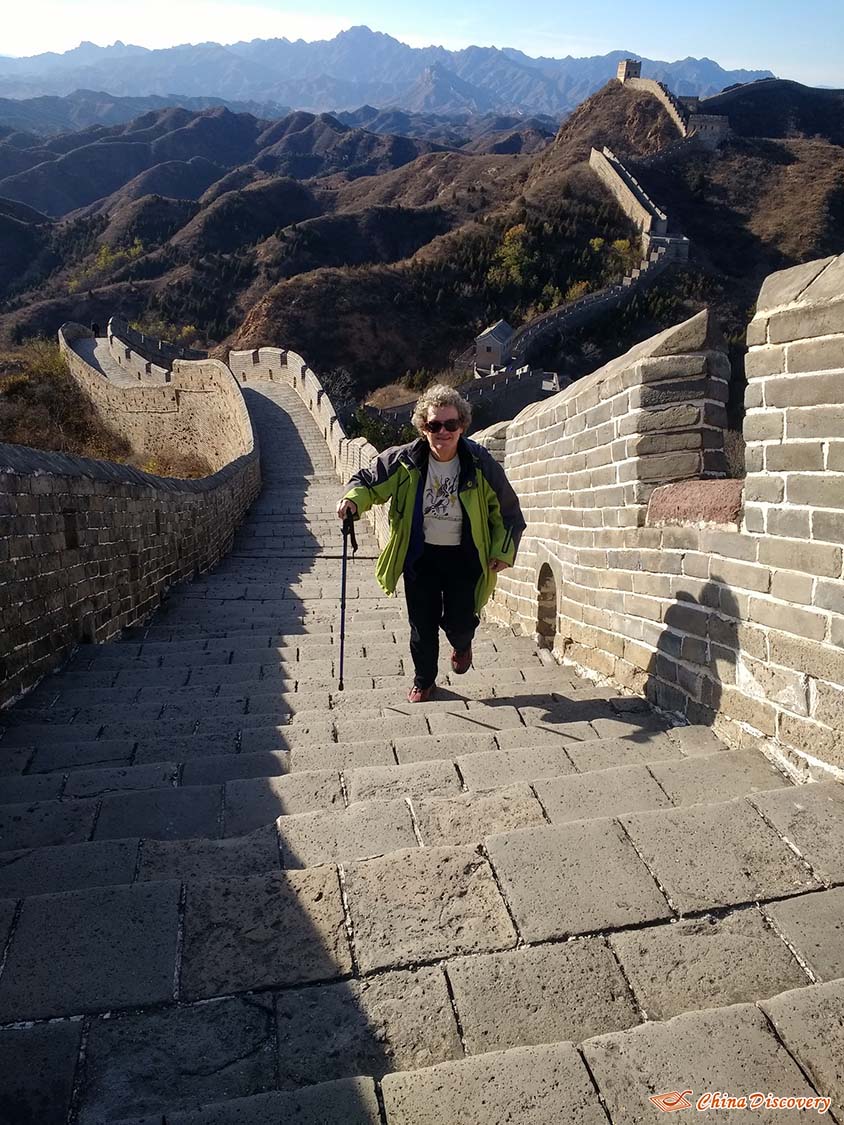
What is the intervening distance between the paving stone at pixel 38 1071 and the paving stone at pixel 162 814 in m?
0.96

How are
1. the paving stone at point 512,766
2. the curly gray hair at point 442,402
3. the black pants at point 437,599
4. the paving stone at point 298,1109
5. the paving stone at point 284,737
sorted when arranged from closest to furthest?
the paving stone at point 298,1109 < the paving stone at point 512,766 < the paving stone at point 284,737 < the curly gray hair at point 442,402 < the black pants at point 437,599

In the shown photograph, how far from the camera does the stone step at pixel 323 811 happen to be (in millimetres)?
2133

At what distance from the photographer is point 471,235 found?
56938 mm

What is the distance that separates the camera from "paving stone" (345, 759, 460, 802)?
2600mm

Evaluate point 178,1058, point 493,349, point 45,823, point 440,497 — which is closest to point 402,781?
point 45,823

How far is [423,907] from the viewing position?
1864 millimetres

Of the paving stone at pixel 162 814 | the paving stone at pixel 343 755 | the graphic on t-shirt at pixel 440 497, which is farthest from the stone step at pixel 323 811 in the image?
the graphic on t-shirt at pixel 440 497

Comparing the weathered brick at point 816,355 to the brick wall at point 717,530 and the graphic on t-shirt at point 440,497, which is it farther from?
the graphic on t-shirt at point 440,497

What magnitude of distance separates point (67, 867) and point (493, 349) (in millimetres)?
44153

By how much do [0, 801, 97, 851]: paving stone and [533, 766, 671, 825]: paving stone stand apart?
1.47 meters

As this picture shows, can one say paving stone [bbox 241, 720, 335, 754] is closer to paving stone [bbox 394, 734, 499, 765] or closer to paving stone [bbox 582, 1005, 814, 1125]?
paving stone [bbox 394, 734, 499, 765]

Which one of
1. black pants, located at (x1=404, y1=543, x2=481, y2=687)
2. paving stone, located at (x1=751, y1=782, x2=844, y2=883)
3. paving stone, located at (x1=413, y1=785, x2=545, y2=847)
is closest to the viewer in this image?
paving stone, located at (x1=751, y1=782, x2=844, y2=883)

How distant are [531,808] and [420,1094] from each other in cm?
109

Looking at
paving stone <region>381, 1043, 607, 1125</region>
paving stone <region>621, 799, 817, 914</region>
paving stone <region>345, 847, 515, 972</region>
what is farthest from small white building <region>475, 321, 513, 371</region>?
paving stone <region>381, 1043, 607, 1125</region>
